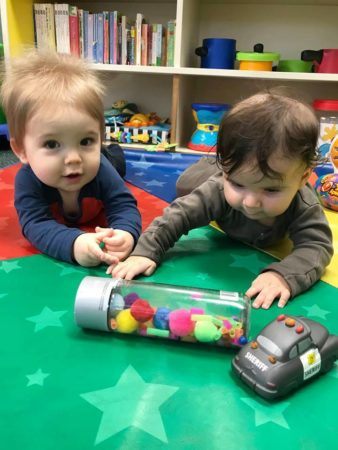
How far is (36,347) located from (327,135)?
1464mm

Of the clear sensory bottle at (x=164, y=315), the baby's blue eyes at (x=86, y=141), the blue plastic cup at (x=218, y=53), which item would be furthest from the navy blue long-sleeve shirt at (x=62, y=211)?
the blue plastic cup at (x=218, y=53)

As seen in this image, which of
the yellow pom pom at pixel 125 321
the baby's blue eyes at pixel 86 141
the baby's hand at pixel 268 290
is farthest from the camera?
the baby's blue eyes at pixel 86 141

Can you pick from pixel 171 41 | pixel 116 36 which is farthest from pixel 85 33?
pixel 171 41

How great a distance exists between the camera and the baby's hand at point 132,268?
0.71 m

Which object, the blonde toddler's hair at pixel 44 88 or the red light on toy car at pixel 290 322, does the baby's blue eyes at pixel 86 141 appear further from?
the red light on toy car at pixel 290 322

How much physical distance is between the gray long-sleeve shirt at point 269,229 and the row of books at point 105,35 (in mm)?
1219

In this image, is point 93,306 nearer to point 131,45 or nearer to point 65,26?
point 131,45

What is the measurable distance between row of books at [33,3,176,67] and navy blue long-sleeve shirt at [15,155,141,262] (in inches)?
43.4

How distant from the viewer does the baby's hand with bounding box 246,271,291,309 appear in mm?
666

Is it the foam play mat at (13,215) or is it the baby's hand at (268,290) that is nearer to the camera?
the baby's hand at (268,290)

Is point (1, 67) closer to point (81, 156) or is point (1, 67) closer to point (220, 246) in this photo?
point (81, 156)

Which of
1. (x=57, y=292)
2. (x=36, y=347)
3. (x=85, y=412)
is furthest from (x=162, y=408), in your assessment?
(x=57, y=292)

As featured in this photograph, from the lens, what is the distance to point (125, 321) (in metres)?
0.56

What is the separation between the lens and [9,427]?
1.39 feet
